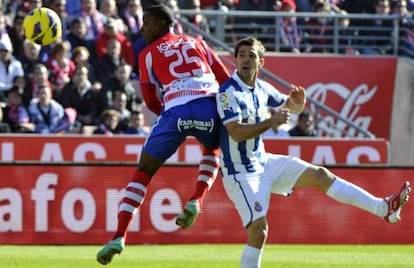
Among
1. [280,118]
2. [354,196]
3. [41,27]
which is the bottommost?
[354,196]

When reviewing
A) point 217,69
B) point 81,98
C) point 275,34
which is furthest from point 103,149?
point 217,69

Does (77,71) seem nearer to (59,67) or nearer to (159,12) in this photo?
(59,67)

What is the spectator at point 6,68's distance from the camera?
18391 mm

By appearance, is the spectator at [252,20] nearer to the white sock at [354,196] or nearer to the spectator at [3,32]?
the spectator at [3,32]

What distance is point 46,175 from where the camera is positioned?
15.5m

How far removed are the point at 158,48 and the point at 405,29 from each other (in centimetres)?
1184

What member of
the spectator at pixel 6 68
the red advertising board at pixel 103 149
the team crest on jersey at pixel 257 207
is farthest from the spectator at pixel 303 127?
the team crest on jersey at pixel 257 207

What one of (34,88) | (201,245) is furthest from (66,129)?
(201,245)

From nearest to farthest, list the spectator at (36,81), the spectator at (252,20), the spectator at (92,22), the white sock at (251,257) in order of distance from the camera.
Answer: the white sock at (251,257) → the spectator at (36,81) → the spectator at (92,22) → the spectator at (252,20)

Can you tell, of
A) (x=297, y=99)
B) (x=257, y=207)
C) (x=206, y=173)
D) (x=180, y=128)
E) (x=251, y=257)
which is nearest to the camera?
(x=251, y=257)

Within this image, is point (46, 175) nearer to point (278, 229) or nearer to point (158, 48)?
point (278, 229)

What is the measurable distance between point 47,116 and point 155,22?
7.37 metres

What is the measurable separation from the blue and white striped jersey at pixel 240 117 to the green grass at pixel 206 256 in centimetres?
227

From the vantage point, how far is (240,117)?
1004cm
